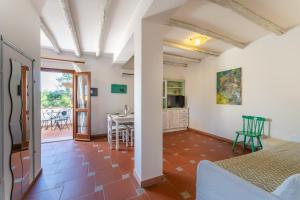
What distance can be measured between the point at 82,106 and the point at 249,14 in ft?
14.8

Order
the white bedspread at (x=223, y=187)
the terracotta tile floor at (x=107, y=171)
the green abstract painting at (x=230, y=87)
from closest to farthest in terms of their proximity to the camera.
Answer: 1. the white bedspread at (x=223, y=187)
2. the terracotta tile floor at (x=107, y=171)
3. the green abstract painting at (x=230, y=87)

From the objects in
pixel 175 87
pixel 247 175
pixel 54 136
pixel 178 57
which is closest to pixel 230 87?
pixel 178 57

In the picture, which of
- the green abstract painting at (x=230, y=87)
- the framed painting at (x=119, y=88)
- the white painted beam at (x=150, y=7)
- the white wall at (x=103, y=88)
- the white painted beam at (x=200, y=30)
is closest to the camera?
the white painted beam at (x=150, y=7)

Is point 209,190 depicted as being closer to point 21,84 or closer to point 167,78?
point 21,84

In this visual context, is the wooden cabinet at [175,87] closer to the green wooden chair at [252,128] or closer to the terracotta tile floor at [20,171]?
the green wooden chair at [252,128]

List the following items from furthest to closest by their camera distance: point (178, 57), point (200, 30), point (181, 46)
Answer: point (178, 57) < point (181, 46) < point (200, 30)

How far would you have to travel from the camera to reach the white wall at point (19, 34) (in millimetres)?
1329

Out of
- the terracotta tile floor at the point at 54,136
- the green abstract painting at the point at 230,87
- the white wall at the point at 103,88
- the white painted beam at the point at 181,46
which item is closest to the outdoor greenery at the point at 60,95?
the terracotta tile floor at the point at 54,136

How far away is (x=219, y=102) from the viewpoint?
4180 millimetres

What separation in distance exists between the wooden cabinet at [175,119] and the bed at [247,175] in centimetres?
320

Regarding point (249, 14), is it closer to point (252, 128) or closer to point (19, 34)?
point (252, 128)

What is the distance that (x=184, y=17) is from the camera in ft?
7.87

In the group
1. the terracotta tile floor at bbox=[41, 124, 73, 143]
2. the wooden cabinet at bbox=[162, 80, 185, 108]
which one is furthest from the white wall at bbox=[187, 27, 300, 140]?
the terracotta tile floor at bbox=[41, 124, 73, 143]

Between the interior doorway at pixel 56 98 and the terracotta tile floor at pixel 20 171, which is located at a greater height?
the interior doorway at pixel 56 98
